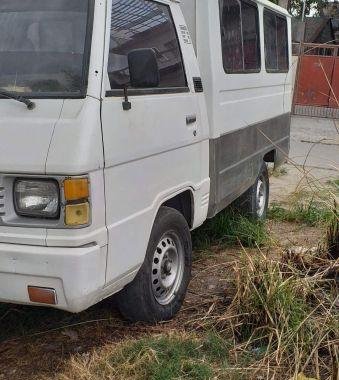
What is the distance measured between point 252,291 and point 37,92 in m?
1.74

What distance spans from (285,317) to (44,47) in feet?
6.62

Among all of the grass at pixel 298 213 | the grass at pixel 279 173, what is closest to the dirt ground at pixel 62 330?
the grass at pixel 298 213

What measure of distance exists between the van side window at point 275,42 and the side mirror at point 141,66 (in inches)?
124

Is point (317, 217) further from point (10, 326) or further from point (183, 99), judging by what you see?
point (10, 326)

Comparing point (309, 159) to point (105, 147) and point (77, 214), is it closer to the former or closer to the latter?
point (105, 147)

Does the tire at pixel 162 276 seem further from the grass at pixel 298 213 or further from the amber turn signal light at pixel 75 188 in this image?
the grass at pixel 298 213

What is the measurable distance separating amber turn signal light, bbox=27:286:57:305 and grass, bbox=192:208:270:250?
264 centimetres

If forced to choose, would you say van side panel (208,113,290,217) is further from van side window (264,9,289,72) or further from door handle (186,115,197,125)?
van side window (264,9,289,72)

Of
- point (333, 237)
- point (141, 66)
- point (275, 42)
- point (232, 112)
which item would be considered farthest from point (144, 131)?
point (275, 42)

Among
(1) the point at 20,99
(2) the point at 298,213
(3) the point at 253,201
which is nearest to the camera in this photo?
(1) the point at 20,99

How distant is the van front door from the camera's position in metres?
2.93

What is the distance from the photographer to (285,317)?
324 cm

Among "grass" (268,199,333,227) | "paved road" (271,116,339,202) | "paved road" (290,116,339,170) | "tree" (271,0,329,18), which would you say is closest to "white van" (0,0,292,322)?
"paved road" (271,116,339,202)

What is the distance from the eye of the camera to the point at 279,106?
659 centimetres
